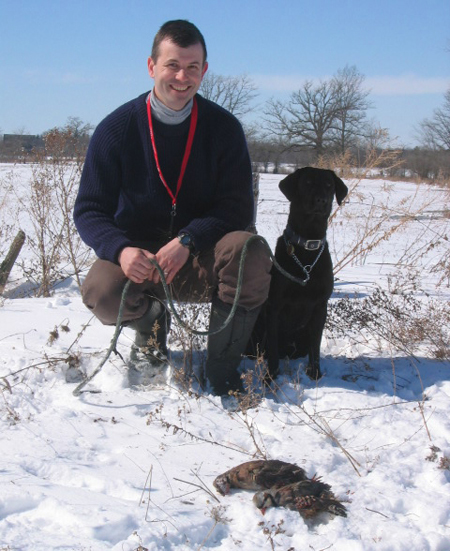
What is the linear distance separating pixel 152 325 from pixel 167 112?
1154mm

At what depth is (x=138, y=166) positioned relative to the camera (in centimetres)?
323

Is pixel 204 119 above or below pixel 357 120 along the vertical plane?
below

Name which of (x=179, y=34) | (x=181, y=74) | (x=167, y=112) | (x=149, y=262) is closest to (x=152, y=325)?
(x=149, y=262)

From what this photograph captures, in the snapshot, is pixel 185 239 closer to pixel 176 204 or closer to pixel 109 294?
pixel 176 204

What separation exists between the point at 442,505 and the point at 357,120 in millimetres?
48975

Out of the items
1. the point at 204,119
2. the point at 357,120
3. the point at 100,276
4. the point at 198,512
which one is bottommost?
the point at 198,512

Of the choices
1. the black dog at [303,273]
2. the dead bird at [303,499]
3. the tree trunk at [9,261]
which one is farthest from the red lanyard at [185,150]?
the tree trunk at [9,261]

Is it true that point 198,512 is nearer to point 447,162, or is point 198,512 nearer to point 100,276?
point 100,276

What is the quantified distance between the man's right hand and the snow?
0.61 m

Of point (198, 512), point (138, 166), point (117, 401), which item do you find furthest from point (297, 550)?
point (138, 166)

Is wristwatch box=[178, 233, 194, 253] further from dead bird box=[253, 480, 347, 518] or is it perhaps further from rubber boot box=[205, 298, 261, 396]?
dead bird box=[253, 480, 347, 518]

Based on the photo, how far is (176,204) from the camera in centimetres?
328

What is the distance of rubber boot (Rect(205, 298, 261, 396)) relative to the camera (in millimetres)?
3135

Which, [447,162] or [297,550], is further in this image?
[447,162]
